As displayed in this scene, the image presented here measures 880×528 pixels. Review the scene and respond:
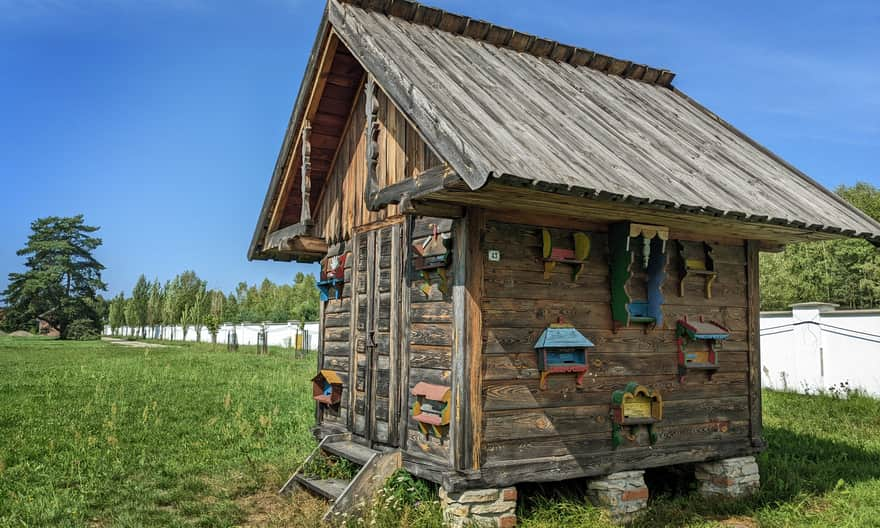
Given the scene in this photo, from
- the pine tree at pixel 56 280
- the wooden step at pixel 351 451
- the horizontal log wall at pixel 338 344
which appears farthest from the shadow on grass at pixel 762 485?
the pine tree at pixel 56 280

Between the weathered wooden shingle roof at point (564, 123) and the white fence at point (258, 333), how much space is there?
23113 millimetres

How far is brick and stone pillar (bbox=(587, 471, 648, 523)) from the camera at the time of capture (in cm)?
731

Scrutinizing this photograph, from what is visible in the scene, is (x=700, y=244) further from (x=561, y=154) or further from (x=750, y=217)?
(x=561, y=154)

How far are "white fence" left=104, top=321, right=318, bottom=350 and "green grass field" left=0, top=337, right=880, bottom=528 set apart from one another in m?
16.1

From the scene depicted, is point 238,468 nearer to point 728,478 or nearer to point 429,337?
point 429,337

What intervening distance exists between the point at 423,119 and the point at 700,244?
4.05 meters

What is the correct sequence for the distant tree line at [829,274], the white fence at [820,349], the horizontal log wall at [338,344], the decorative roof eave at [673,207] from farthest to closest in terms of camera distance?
the distant tree line at [829,274]
the white fence at [820,349]
the horizontal log wall at [338,344]
the decorative roof eave at [673,207]

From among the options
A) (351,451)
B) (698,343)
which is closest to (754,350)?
(698,343)

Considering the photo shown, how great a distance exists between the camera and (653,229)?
292 inches

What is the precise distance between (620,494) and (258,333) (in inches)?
1207

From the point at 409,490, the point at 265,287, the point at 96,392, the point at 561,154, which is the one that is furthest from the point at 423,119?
the point at 265,287

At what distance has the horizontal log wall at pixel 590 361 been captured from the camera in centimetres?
672

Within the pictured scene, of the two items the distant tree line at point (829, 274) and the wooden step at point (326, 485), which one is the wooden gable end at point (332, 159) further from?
the distant tree line at point (829, 274)

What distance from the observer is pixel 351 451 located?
26.6 feet
